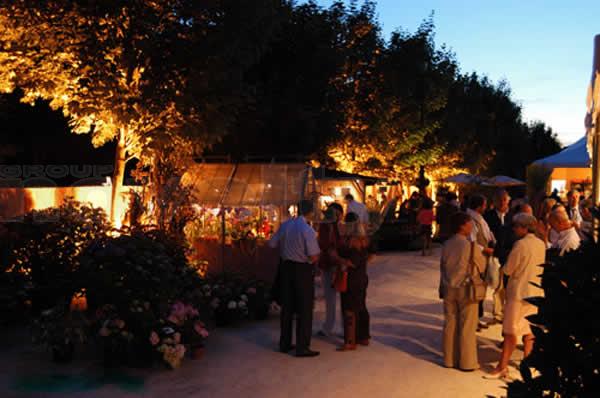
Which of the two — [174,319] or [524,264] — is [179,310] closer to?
[174,319]

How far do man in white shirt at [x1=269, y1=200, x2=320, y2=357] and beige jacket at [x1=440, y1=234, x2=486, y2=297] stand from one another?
1.60 meters

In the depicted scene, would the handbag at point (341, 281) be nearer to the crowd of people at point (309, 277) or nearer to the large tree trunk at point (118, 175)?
the crowd of people at point (309, 277)

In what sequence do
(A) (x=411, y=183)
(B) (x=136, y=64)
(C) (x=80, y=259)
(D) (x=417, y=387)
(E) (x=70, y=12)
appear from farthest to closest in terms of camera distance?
1. (A) (x=411, y=183)
2. (B) (x=136, y=64)
3. (E) (x=70, y=12)
4. (C) (x=80, y=259)
5. (D) (x=417, y=387)

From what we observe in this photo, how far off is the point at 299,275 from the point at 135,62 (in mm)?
6252

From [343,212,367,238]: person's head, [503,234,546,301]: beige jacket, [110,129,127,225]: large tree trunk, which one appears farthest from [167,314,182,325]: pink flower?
[110,129,127,225]: large tree trunk

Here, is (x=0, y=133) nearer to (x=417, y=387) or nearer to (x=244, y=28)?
(x=244, y=28)

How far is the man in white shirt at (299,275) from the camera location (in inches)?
320

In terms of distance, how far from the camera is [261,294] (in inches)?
403

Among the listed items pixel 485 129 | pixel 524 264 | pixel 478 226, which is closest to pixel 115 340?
pixel 524 264

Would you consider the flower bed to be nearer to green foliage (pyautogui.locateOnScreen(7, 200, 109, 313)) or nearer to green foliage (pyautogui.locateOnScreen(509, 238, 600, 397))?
green foliage (pyautogui.locateOnScreen(7, 200, 109, 313))

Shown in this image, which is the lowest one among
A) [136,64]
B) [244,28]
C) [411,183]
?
[411,183]

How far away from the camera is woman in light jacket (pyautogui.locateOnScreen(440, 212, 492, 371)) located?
7.48 metres

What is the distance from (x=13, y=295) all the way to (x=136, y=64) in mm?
5133

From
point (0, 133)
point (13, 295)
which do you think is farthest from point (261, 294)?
point (0, 133)
